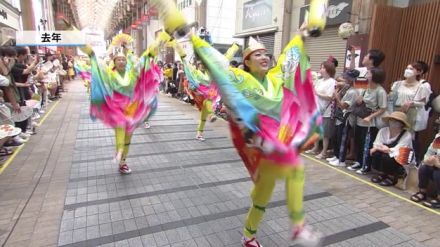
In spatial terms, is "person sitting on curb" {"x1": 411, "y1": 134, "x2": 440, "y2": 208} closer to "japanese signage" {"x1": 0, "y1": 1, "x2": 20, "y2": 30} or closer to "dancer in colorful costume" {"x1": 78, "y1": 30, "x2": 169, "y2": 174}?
"dancer in colorful costume" {"x1": 78, "y1": 30, "x2": 169, "y2": 174}

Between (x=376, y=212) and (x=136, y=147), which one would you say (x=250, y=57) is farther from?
(x=136, y=147)

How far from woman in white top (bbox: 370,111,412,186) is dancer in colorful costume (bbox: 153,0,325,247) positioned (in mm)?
2470

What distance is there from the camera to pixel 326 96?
5371 millimetres

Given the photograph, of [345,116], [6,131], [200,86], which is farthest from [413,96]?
[6,131]

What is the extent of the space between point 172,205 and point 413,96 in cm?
369

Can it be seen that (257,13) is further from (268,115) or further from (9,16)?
(268,115)

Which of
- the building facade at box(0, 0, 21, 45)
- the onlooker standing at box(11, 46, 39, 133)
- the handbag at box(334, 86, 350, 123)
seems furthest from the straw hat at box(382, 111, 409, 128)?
the building facade at box(0, 0, 21, 45)

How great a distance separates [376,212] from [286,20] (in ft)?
26.7

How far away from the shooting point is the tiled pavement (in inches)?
117

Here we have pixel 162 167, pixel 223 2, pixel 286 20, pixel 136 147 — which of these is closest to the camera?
pixel 162 167

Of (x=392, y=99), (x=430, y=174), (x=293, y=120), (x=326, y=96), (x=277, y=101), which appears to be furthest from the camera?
(x=326, y=96)

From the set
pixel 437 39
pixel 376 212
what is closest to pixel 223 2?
pixel 437 39

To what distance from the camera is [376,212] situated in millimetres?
3621

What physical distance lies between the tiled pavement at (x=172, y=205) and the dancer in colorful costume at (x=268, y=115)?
74cm
